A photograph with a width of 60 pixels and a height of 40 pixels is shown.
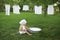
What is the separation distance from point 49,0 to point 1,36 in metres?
1.37

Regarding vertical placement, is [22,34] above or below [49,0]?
below

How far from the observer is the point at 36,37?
14.0 ft

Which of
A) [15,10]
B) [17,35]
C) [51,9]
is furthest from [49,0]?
[17,35]

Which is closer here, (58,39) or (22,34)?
(58,39)

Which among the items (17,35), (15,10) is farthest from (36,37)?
(15,10)

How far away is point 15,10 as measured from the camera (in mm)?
4332

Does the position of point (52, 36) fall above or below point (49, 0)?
below

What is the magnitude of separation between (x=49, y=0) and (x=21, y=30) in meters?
0.96

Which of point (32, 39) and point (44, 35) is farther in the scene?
point (44, 35)

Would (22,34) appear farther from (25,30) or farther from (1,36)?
(1,36)

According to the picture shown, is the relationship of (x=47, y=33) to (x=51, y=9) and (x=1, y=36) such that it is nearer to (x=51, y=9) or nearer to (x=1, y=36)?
(x=51, y=9)

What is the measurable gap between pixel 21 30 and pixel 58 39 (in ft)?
2.89

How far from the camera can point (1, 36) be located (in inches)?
171

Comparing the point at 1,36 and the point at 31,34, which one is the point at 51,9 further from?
the point at 1,36
